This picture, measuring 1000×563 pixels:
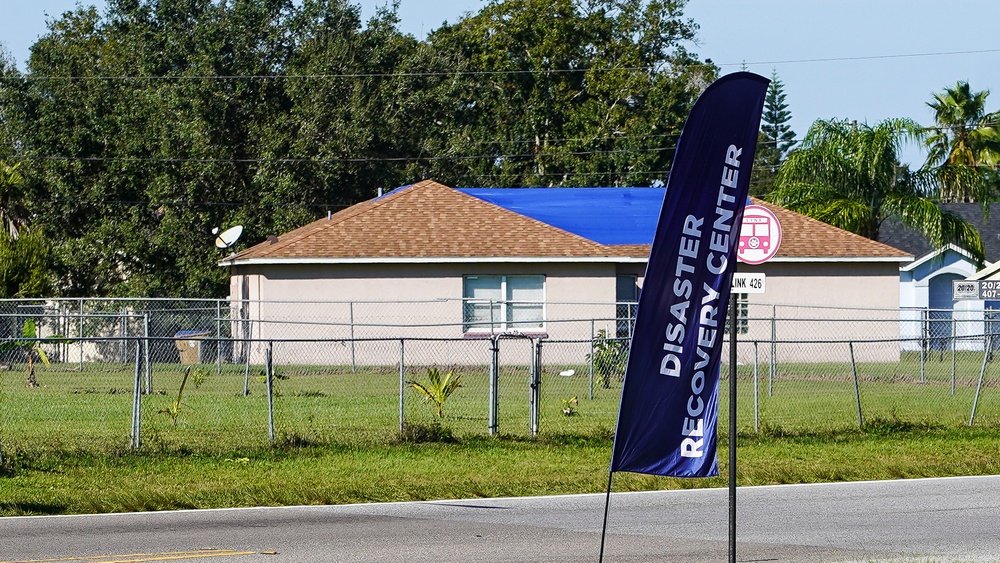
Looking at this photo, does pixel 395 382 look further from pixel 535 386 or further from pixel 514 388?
pixel 535 386

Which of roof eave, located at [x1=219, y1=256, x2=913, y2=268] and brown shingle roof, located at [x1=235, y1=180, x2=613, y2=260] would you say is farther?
brown shingle roof, located at [x1=235, y1=180, x2=613, y2=260]

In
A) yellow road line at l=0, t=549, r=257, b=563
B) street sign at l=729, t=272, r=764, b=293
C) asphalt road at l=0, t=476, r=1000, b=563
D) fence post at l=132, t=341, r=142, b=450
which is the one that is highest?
street sign at l=729, t=272, r=764, b=293

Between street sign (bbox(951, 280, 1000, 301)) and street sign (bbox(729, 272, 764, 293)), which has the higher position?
street sign (bbox(729, 272, 764, 293))

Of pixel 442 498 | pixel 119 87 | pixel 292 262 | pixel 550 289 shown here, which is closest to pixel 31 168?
pixel 119 87

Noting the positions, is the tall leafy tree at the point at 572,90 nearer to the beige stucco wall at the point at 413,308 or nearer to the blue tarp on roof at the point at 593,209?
the blue tarp on roof at the point at 593,209

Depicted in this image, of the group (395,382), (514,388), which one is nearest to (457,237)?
(395,382)

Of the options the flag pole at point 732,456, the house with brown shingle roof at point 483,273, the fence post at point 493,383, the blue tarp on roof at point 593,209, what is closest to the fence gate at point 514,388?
the fence post at point 493,383

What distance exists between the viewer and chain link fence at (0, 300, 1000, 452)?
16703 millimetres

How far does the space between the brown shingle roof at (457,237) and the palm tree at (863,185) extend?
72cm

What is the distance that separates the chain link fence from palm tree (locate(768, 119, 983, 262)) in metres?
2.66

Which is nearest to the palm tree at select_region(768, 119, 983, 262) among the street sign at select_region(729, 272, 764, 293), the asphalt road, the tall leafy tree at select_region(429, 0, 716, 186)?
the tall leafy tree at select_region(429, 0, 716, 186)

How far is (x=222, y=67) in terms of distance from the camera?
41125mm

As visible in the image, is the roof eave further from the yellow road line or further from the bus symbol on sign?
the yellow road line

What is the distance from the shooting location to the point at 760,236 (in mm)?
13531
